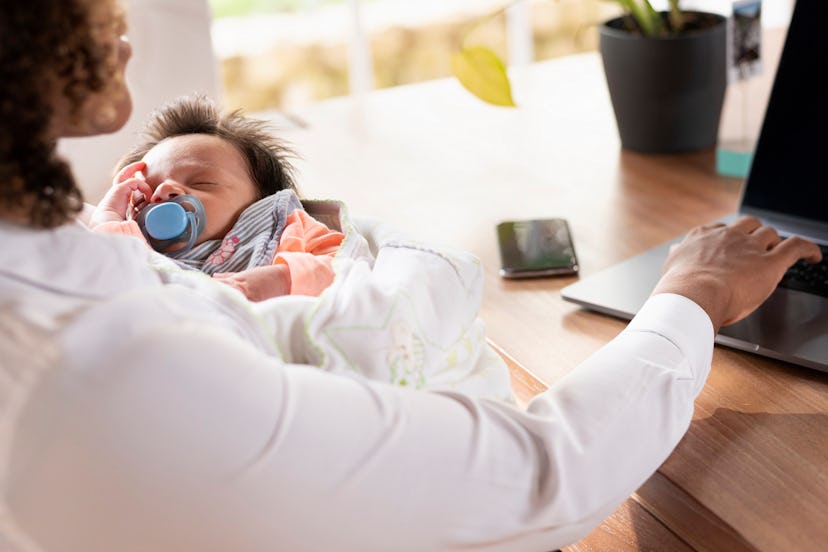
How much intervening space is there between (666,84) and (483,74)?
13.8 inches

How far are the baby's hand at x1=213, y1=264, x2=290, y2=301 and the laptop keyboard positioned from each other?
1.99ft

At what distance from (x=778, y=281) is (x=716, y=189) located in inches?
18.4

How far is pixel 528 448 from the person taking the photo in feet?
2.44

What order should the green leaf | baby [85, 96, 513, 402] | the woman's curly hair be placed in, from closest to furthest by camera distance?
the woman's curly hair
baby [85, 96, 513, 402]
the green leaf

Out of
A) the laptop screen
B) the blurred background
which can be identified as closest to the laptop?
the laptop screen

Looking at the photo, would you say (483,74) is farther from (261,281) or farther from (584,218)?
(261,281)

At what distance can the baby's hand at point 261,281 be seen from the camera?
36.1 inches

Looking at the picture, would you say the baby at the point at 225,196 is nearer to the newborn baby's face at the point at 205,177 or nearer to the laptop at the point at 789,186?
the newborn baby's face at the point at 205,177

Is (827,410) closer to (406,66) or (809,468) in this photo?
(809,468)

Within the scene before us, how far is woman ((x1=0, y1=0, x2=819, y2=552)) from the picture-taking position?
62 cm

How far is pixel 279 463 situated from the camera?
2.10 ft

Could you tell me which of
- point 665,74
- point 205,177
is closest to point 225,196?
point 205,177

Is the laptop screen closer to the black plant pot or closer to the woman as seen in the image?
the black plant pot

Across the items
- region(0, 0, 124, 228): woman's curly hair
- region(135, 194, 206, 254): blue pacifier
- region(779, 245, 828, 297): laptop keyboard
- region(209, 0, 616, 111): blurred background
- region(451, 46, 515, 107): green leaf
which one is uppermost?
region(0, 0, 124, 228): woman's curly hair
